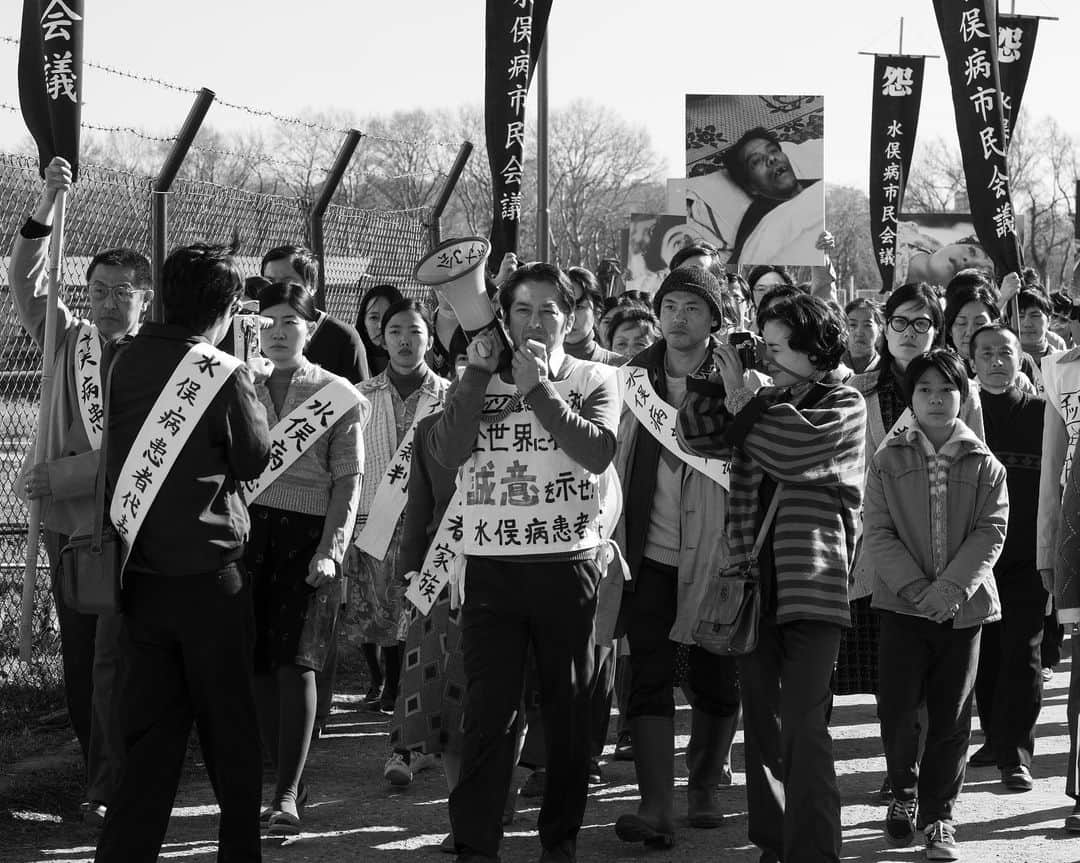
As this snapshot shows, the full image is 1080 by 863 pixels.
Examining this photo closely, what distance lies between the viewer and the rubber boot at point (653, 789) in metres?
5.26

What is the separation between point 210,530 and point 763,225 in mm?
9142

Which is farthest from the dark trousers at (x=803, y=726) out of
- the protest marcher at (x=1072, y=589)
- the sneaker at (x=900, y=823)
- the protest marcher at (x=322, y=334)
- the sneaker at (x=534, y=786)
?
the protest marcher at (x=322, y=334)

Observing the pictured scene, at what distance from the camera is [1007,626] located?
6.34 meters

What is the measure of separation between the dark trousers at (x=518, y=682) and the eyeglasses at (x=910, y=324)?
2203 millimetres

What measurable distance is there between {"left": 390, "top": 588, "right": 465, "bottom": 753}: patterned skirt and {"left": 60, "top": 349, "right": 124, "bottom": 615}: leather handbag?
1.50 metres

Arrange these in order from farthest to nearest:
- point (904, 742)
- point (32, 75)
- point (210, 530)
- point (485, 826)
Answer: point (32, 75)
point (904, 742)
point (485, 826)
point (210, 530)

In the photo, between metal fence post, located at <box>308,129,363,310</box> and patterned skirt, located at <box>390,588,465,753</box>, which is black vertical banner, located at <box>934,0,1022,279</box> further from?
patterned skirt, located at <box>390,588,465,753</box>

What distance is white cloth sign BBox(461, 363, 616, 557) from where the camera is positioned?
485 centimetres

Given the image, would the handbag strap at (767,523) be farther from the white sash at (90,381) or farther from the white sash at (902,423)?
the white sash at (90,381)

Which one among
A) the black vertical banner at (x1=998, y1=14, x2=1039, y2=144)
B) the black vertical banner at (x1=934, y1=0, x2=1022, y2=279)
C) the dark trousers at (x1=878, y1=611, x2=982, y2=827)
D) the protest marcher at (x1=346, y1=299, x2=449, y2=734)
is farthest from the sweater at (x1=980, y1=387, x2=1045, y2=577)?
the black vertical banner at (x1=998, y1=14, x2=1039, y2=144)

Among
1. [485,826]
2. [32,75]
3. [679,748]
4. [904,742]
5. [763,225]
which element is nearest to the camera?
[485,826]

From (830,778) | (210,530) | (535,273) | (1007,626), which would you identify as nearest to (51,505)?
(210,530)

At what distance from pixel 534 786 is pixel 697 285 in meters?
2.12

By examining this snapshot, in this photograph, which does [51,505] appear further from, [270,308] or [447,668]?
[447,668]
